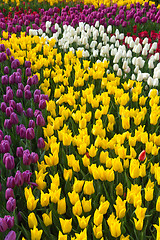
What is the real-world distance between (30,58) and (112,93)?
181cm

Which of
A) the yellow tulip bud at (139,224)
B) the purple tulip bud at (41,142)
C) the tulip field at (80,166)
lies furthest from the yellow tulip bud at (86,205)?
the purple tulip bud at (41,142)

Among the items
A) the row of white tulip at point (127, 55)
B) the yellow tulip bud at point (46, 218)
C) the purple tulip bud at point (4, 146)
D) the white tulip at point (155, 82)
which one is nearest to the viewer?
the yellow tulip bud at point (46, 218)

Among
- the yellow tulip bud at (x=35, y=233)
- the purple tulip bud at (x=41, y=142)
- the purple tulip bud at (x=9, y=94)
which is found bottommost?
the yellow tulip bud at (x=35, y=233)

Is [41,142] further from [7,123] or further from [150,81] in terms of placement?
[150,81]

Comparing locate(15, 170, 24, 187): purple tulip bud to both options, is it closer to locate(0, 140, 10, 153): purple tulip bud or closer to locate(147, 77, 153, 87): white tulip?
locate(0, 140, 10, 153): purple tulip bud

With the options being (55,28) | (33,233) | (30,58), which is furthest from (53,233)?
(55,28)

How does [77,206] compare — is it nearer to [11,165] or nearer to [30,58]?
[11,165]

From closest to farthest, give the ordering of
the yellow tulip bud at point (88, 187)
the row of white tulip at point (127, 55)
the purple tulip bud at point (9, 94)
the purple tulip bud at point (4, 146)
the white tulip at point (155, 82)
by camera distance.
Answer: the yellow tulip bud at point (88, 187)
the purple tulip bud at point (4, 146)
the purple tulip bud at point (9, 94)
the white tulip at point (155, 82)
the row of white tulip at point (127, 55)

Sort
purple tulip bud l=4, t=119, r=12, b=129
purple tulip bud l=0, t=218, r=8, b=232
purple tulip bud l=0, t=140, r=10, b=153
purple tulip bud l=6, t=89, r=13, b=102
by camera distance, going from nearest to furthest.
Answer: purple tulip bud l=0, t=218, r=8, b=232 → purple tulip bud l=0, t=140, r=10, b=153 → purple tulip bud l=4, t=119, r=12, b=129 → purple tulip bud l=6, t=89, r=13, b=102

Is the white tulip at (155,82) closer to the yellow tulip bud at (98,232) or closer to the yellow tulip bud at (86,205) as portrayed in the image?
the yellow tulip bud at (86,205)

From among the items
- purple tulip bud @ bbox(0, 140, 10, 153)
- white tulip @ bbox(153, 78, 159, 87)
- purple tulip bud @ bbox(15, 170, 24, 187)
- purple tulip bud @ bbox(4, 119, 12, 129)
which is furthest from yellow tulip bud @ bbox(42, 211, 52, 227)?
white tulip @ bbox(153, 78, 159, 87)

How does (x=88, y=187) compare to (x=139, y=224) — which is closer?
(x=139, y=224)

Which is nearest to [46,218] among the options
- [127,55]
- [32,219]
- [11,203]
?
[32,219]

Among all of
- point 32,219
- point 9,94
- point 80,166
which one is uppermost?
point 9,94
